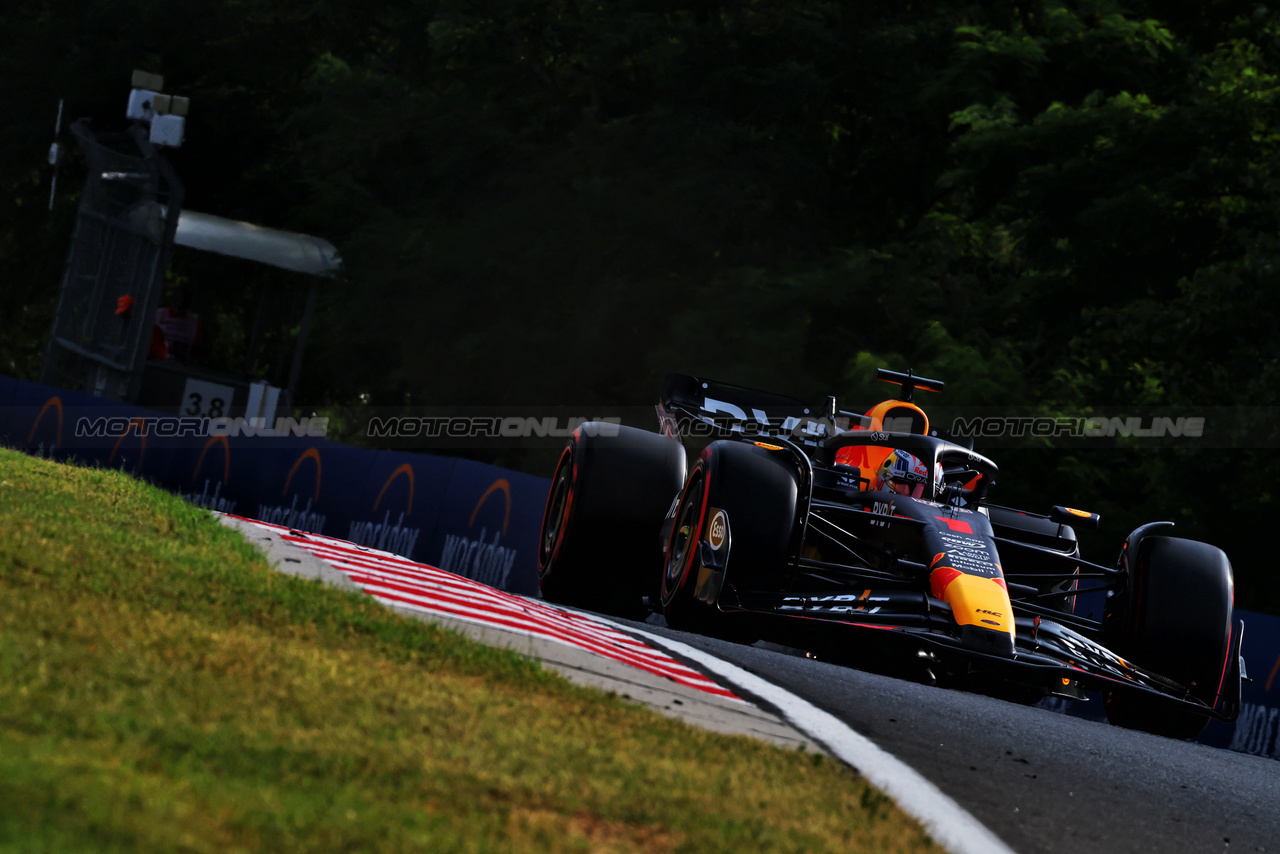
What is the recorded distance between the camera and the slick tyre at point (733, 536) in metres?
6.77

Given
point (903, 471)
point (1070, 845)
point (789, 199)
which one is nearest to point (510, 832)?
point (1070, 845)

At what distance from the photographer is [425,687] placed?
4.71m

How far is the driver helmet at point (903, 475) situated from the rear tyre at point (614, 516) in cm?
105

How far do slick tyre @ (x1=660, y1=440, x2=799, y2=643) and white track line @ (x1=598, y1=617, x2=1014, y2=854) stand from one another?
0.85 ft

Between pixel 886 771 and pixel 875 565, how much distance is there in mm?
2570

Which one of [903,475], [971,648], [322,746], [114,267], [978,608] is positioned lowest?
[322,746]

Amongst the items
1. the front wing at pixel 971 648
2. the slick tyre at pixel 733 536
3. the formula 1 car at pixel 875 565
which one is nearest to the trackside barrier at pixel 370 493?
the formula 1 car at pixel 875 565

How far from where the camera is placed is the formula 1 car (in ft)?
21.6

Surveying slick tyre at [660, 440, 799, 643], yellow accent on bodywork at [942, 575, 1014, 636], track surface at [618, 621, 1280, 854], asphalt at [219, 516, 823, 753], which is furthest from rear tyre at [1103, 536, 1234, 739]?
asphalt at [219, 516, 823, 753]

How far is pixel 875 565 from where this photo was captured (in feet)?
24.8

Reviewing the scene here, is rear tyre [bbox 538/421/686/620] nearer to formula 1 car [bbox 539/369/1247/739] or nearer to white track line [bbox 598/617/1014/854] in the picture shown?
formula 1 car [bbox 539/369/1247/739]

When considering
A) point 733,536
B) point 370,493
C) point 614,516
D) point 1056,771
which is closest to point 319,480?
point 370,493

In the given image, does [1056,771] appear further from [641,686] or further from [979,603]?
[641,686]

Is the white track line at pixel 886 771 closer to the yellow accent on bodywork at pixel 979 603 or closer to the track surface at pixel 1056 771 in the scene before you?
the track surface at pixel 1056 771
